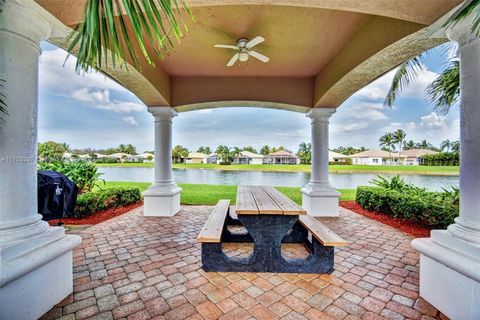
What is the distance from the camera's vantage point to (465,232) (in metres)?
1.73

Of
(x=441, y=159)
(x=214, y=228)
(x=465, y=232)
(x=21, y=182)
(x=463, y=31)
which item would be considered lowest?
(x=214, y=228)

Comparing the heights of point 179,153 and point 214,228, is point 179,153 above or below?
above

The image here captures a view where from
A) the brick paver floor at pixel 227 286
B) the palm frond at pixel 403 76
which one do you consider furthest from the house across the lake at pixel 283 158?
the brick paver floor at pixel 227 286

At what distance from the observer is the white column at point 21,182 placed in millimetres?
1574

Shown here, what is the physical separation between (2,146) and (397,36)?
3.99m

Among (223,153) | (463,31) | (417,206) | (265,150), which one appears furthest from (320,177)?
(265,150)

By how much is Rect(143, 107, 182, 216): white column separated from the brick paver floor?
143 cm

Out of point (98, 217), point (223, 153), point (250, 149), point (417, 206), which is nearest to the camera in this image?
point (417, 206)

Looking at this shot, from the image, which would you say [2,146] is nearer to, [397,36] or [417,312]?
[417,312]

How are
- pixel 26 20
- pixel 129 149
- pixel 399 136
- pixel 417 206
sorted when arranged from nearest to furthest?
pixel 26 20
pixel 417 206
pixel 399 136
pixel 129 149

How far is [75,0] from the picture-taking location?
70.8 inches

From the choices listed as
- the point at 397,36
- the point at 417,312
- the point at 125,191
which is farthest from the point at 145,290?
the point at 125,191

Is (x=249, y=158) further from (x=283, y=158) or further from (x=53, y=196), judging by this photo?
(x=53, y=196)

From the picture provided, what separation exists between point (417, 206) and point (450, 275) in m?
2.95
